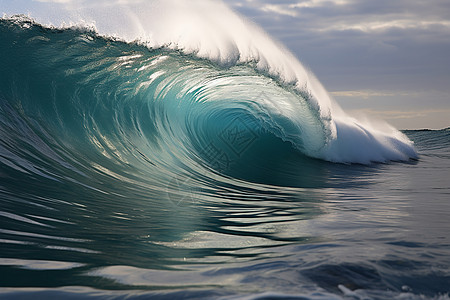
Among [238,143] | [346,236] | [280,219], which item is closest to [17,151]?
[280,219]

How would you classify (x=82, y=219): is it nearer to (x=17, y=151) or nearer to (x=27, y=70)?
(x=17, y=151)

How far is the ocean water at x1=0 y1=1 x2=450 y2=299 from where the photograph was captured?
90.1 inches

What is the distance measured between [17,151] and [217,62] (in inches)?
158

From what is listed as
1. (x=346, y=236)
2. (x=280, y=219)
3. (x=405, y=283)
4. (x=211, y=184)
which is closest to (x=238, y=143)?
(x=211, y=184)

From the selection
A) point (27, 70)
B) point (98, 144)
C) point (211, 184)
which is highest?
point (27, 70)

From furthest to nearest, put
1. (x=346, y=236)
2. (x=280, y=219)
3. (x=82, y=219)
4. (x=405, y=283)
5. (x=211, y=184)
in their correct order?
→ (x=211, y=184)
(x=280, y=219)
(x=82, y=219)
(x=346, y=236)
(x=405, y=283)

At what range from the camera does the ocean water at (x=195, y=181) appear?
2288mm

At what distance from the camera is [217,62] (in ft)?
27.1

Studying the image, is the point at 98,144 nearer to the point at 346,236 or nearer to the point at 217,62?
the point at 217,62

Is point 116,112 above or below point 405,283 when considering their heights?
above

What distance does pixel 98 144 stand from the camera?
677 cm

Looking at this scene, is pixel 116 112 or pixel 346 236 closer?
pixel 346 236

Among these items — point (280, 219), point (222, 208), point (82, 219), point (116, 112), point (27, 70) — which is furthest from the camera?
point (116, 112)

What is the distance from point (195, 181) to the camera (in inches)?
256
